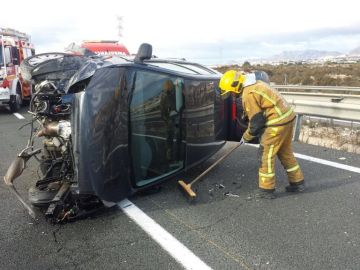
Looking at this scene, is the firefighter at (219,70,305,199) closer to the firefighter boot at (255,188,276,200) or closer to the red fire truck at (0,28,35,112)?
the firefighter boot at (255,188,276,200)

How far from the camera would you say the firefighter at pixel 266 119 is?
14.3 feet

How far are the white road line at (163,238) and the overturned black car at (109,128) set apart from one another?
19 cm

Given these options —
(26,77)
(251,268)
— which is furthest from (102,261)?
(26,77)

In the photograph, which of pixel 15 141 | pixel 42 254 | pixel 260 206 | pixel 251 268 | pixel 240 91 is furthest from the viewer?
pixel 15 141

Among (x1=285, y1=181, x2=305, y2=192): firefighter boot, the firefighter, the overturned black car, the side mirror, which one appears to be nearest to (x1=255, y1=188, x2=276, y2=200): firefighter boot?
the firefighter

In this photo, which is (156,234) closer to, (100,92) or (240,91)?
(100,92)

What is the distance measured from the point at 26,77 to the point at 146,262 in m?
3.21

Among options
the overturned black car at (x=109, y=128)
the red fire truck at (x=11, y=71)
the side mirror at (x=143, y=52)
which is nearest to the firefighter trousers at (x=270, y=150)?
the overturned black car at (x=109, y=128)

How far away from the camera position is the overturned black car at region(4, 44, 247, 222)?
143 inches

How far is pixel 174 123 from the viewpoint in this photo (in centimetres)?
445

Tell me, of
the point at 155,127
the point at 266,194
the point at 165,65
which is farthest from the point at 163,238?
the point at 165,65

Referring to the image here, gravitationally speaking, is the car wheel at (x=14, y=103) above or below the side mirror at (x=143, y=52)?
below

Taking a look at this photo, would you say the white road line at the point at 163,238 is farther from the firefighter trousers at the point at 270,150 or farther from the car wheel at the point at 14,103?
the car wheel at the point at 14,103

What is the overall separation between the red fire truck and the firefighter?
1025 centimetres
